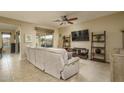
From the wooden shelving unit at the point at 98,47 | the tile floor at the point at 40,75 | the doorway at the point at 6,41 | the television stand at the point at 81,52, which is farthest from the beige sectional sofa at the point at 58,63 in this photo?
the doorway at the point at 6,41

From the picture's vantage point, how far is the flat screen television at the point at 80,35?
6.01 metres

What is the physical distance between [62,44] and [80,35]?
2.30 meters

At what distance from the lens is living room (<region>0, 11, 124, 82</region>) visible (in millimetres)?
2895

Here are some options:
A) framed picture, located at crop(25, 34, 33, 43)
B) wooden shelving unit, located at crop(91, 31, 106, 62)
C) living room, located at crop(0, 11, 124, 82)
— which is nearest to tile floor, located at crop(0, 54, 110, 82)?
living room, located at crop(0, 11, 124, 82)

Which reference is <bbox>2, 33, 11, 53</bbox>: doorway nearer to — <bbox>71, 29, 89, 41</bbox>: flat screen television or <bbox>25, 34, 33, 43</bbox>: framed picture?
<bbox>25, 34, 33, 43</bbox>: framed picture

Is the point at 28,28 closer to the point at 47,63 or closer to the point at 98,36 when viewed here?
the point at 47,63

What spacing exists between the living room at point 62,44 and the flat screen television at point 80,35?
0.41 ft

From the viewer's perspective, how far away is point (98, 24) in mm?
5383

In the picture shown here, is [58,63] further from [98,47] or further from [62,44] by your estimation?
[62,44]

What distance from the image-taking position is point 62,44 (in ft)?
27.1

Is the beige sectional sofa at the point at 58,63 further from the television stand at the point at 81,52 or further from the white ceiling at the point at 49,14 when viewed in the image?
the television stand at the point at 81,52

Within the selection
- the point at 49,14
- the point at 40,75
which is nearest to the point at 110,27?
the point at 49,14
